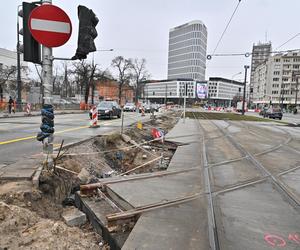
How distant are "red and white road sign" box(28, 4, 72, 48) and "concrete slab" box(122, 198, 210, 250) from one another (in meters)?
3.15

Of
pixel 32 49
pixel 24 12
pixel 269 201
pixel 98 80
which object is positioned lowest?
pixel 269 201

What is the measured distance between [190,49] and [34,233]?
41.8 meters

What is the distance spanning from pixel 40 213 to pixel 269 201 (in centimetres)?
365

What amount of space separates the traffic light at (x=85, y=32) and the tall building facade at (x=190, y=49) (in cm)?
2932

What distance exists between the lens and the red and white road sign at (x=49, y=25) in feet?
13.1

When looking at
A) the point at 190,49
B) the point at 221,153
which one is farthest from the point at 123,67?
the point at 221,153

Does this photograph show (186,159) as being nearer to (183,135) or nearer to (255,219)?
(255,219)

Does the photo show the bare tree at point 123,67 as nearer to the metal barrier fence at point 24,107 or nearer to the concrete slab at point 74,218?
the metal barrier fence at point 24,107

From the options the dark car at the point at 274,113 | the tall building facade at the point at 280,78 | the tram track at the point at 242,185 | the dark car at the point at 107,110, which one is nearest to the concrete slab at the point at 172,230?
the tram track at the point at 242,185

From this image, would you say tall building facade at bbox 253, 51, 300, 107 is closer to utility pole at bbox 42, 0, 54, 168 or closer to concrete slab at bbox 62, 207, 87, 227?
utility pole at bbox 42, 0, 54, 168

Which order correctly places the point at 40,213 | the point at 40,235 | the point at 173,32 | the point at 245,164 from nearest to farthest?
the point at 40,235 < the point at 40,213 < the point at 245,164 < the point at 173,32

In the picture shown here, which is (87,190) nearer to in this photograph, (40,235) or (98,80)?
(40,235)

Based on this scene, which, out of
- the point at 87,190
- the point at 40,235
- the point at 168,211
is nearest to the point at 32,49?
the point at 87,190

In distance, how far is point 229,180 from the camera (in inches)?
214
